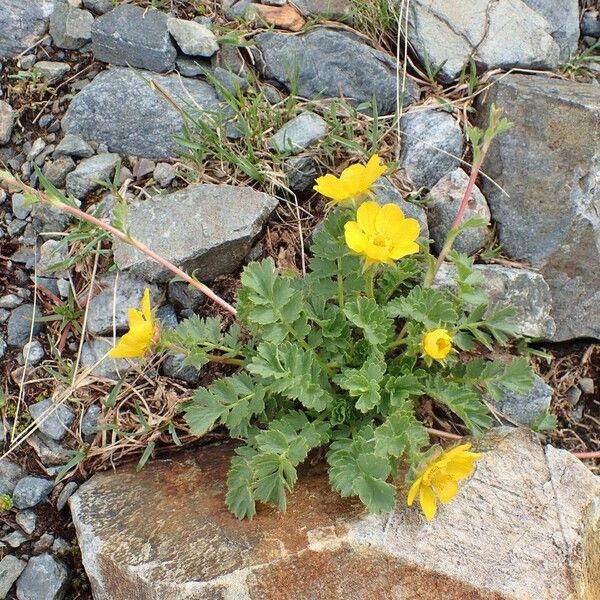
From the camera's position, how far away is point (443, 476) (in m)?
2.63

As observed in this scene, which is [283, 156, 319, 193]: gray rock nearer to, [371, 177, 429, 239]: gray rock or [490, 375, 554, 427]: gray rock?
[371, 177, 429, 239]: gray rock

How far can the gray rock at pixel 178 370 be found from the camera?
3416mm

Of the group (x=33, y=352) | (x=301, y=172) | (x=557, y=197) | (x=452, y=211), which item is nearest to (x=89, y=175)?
(x=33, y=352)

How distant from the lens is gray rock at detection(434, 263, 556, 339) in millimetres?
3564

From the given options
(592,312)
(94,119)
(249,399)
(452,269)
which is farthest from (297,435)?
(94,119)

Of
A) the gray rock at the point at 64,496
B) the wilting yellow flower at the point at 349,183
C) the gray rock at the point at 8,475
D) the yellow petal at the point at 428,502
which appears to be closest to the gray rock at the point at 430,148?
the wilting yellow flower at the point at 349,183

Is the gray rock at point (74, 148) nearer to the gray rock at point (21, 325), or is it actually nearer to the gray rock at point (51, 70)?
the gray rock at point (51, 70)

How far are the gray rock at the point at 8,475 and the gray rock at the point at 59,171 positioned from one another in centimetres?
136

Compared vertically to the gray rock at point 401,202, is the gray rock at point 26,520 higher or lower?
lower

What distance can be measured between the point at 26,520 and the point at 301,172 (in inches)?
79.1

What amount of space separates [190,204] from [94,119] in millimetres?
755

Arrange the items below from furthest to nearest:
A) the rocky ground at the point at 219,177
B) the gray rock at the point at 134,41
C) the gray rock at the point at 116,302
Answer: the gray rock at the point at 134,41 < the gray rock at the point at 116,302 < the rocky ground at the point at 219,177

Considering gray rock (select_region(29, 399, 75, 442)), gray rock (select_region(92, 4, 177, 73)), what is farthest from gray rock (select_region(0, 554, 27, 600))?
gray rock (select_region(92, 4, 177, 73))

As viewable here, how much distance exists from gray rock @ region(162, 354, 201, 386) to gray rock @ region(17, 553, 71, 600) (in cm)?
91
